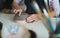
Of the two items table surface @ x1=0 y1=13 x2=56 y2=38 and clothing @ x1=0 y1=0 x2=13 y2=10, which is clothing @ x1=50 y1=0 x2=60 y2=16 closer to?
table surface @ x1=0 y1=13 x2=56 y2=38

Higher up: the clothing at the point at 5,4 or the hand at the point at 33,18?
the clothing at the point at 5,4

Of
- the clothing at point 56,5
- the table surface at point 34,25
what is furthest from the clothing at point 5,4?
the clothing at point 56,5

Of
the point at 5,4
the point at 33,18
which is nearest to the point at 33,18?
the point at 33,18

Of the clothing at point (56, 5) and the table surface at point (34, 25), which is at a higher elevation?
the clothing at point (56, 5)

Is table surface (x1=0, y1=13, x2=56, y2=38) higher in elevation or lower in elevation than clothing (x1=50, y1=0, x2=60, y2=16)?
lower

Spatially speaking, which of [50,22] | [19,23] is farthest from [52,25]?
[19,23]

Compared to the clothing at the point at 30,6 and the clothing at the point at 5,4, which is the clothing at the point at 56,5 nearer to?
the clothing at the point at 30,6

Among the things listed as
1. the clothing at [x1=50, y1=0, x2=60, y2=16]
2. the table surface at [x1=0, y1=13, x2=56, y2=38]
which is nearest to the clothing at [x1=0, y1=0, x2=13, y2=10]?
the table surface at [x1=0, y1=13, x2=56, y2=38]

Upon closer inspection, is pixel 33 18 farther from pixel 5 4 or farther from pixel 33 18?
pixel 5 4

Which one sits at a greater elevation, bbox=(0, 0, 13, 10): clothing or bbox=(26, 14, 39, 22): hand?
Answer: bbox=(0, 0, 13, 10): clothing

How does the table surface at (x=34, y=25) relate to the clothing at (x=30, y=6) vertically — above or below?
below

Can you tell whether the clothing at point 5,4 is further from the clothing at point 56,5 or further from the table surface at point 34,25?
the clothing at point 56,5

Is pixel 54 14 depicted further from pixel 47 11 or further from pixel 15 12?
pixel 15 12

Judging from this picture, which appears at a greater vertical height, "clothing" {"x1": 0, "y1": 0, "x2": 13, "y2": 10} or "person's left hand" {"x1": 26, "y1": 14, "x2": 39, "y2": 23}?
"clothing" {"x1": 0, "y1": 0, "x2": 13, "y2": 10}
